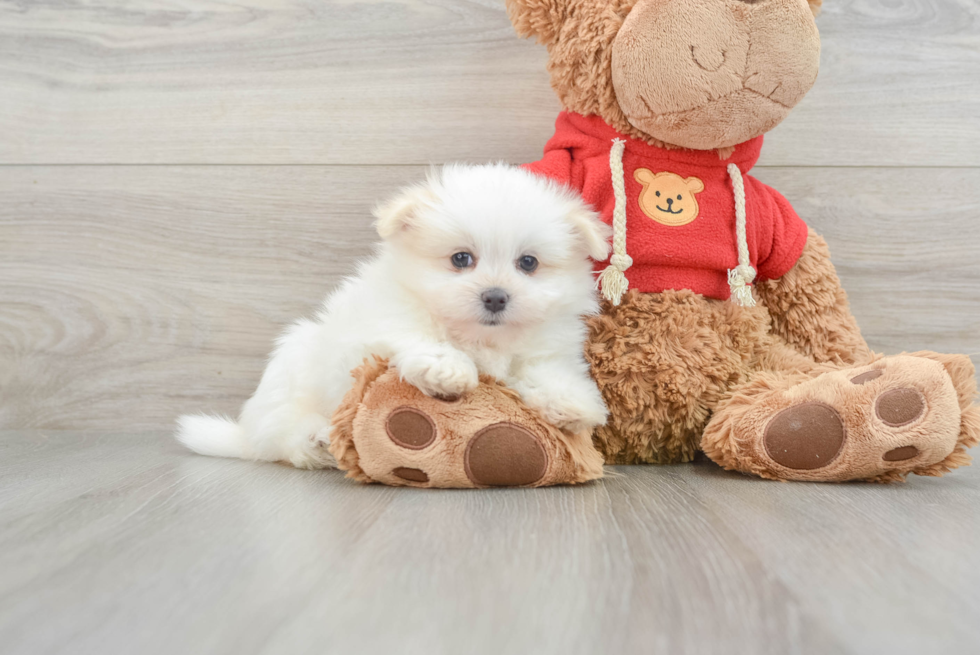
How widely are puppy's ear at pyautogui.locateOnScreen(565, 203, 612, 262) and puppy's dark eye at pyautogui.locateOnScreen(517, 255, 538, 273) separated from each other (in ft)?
0.25

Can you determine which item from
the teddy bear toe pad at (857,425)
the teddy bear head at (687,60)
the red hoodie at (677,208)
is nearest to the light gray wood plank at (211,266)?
the red hoodie at (677,208)

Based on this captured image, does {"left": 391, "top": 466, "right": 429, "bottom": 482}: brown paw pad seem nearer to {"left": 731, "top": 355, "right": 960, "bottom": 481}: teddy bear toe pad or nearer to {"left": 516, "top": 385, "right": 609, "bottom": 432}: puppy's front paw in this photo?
{"left": 516, "top": 385, "right": 609, "bottom": 432}: puppy's front paw

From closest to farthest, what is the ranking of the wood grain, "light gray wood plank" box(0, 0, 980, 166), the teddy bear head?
the wood grain → the teddy bear head → "light gray wood plank" box(0, 0, 980, 166)

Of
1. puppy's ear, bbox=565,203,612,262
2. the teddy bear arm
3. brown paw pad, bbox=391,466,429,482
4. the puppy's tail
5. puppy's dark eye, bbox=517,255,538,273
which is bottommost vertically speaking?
the puppy's tail

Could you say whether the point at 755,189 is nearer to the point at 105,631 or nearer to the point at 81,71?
the point at 105,631

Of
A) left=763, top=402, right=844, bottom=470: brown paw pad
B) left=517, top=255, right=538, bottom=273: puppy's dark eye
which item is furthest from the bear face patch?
left=763, top=402, right=844, bottom=470: brown paw pad

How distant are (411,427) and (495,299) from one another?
0.20m

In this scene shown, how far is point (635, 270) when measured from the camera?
1099 millimetres

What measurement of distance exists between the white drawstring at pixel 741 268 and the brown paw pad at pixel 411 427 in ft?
1.68

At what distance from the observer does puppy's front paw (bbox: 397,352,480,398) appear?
35.3 inches

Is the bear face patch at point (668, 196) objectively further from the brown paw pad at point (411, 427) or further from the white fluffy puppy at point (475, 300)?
the brown paw pad at point (411, 427)

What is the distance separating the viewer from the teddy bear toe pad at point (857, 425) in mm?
933

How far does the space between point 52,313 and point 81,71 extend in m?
0.50

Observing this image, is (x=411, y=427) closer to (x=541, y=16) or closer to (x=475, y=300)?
(x=475, y=300)
